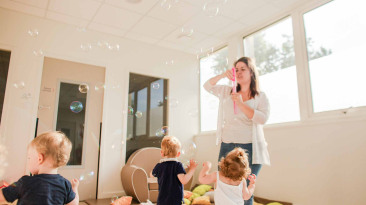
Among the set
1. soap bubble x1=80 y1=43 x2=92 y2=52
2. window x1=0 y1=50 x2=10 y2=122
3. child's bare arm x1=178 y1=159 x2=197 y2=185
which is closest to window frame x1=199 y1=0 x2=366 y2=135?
child's bare arm x1=178 y1=159 x2=197 y2=185

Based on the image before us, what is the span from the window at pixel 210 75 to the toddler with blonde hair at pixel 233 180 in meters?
3.05

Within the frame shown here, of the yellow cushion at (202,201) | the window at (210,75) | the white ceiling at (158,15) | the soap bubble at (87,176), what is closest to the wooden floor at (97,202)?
the soap bubble at (87,176)

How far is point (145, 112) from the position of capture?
4.42 m

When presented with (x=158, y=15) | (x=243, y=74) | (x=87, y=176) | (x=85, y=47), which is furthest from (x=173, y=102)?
(x=243, y=74)

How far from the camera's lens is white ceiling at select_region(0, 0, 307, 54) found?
3309 millimetres

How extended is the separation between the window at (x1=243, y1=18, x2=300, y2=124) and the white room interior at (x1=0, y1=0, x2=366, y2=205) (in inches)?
4.9

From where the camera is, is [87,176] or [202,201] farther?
[87,176]

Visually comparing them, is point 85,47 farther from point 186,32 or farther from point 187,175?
point 187,175

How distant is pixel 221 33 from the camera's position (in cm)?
421

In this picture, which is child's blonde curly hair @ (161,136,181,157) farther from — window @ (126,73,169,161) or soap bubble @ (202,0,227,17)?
window @ (126,73,169,161)

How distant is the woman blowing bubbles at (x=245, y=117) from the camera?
1640 millimetres

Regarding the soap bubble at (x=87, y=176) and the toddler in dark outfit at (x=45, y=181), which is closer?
the toddler in dark outfit at (x=45, y=181)

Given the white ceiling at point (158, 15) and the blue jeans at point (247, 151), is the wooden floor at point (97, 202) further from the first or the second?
the white ceiling at point (158, 15)

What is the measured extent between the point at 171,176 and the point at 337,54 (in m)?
2.41
